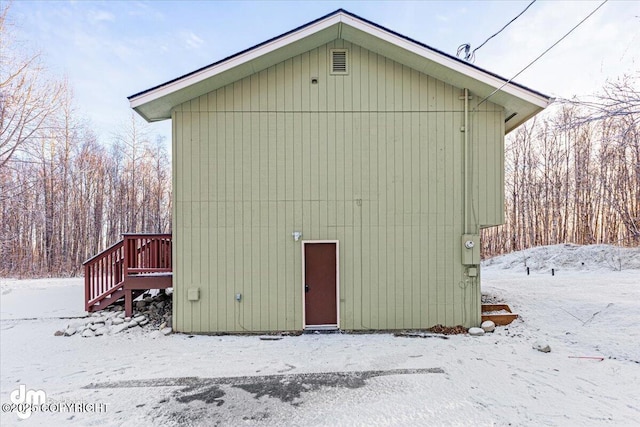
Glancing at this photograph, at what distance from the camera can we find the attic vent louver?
6.45 metres

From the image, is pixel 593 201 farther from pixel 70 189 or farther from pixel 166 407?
pixel 70 189

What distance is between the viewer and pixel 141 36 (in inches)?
491

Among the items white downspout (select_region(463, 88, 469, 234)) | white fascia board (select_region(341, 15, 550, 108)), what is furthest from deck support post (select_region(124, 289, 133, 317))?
white downspout (select_region(463, 88, 469, 234))

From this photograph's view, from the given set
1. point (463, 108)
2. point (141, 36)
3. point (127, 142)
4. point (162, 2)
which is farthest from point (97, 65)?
point (463, 108)

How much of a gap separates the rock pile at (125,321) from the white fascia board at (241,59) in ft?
15.3

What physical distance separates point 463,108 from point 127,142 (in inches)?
742

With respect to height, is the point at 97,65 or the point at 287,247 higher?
the point at 97,65

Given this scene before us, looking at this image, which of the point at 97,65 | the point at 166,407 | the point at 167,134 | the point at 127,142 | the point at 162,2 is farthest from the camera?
the point at 167,134

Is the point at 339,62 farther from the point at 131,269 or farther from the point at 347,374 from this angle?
the point at 131,269

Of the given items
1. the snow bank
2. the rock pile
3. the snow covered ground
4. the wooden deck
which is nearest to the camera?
the snow covered ground

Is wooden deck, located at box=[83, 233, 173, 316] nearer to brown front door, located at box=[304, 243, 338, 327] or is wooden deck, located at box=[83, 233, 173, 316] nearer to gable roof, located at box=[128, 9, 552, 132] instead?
gable roof, located at box=[128, 9, 552, 132]

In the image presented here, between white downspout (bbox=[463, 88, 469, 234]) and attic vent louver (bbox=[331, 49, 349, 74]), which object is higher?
attic vent louver (bbox=[331, 49, 349, 74])

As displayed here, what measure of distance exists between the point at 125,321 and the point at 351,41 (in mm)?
7633

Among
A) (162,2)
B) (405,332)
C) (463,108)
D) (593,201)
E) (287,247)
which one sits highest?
(162,2)
